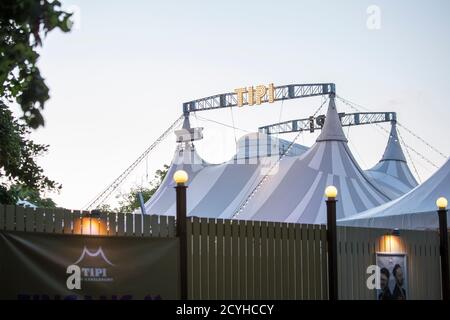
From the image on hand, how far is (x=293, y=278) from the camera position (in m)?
13.6

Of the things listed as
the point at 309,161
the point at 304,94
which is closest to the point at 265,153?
the point at 309,161

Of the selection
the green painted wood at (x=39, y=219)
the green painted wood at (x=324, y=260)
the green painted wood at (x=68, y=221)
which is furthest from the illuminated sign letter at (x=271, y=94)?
the green painted wood at (x=39, y=219)

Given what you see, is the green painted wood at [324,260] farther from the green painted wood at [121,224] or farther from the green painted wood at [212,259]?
the green painted wood at [121,224]

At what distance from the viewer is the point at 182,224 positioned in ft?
38.2

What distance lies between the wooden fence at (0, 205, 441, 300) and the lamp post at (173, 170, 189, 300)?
21cm

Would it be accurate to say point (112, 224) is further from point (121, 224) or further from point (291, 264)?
point (291, 264)

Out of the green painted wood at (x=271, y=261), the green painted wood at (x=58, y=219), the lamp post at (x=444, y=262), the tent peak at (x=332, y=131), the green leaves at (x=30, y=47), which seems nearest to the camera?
the green leaves at (x=30, y=47)

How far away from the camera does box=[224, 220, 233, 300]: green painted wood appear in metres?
12.5

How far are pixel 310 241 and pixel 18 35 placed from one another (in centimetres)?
771

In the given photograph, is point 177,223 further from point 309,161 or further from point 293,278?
point 309,161

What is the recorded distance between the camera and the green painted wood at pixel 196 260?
39.3 feet

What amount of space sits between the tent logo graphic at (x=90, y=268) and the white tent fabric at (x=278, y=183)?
674 inches

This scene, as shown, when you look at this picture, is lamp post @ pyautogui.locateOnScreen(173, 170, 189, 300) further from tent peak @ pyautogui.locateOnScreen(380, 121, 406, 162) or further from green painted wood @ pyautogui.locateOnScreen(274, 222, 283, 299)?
tent peak @ pyautogui.locateOnScreen(380, 121, 406, 162)

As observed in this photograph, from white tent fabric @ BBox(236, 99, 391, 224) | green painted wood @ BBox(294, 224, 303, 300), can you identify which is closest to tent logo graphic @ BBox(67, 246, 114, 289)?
green painted wood @ BBox(294, 224, 303, 300)
